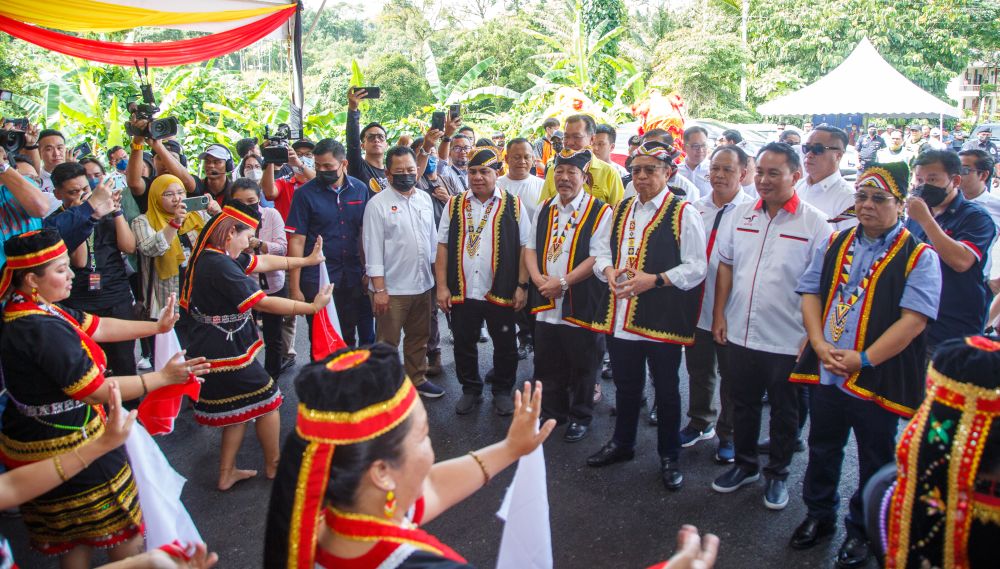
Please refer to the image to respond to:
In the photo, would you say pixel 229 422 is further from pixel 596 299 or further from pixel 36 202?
pixel 596 299

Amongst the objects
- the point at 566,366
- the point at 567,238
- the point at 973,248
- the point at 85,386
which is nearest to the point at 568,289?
the point at 567,238

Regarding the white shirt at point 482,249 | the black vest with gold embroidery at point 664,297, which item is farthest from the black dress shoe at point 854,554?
the white shirt at point 482,249

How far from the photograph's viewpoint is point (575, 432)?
4512 millimetres

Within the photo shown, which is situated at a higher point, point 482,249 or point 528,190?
point 528,190

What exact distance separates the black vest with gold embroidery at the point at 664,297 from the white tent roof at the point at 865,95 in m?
13.5

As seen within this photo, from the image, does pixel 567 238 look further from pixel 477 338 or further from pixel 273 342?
pixel 273 342

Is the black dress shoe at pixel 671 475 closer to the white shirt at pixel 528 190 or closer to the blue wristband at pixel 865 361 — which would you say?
the blue wristband at pixel 865 361

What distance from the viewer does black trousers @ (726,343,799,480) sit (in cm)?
361

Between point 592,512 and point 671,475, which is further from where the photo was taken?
point 671,475

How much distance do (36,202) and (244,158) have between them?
236cm

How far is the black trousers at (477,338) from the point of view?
4.96 meters

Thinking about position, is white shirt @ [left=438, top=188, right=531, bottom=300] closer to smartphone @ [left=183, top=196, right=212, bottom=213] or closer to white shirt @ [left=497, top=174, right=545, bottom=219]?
white shirt @ [left=497, top=174, right=545, bottom=219]

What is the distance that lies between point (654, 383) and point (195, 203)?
3146 millimetres

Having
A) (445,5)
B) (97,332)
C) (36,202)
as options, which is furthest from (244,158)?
(445,5)
